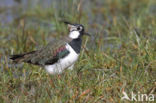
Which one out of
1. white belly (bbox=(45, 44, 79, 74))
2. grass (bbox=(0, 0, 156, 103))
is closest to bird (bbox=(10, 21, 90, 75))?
white belly (bbox=(45, 44, 79, 74))

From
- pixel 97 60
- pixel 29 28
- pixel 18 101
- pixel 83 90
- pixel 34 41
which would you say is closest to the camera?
pixel 18 101

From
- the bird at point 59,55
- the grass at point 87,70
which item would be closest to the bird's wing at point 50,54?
the bird at point 59,55

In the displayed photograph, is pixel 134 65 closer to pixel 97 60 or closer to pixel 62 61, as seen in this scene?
pixel 97 60

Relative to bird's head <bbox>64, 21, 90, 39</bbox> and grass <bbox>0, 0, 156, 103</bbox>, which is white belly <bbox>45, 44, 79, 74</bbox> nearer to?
grass <bbox>0, 0, 156, 103</bbox>

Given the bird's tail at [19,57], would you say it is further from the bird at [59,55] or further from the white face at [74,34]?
the white face at [74,34]

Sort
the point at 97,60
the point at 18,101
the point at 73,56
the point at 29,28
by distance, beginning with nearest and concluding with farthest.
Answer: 1. the point at 18,101
2. the point at 73,56
3. the point at 97,60
4. the point at 29,28

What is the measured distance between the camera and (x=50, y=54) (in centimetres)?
592

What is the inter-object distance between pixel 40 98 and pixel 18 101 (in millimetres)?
244

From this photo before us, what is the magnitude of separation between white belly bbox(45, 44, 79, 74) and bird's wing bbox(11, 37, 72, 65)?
0.07 m

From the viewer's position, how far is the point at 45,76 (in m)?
5.83

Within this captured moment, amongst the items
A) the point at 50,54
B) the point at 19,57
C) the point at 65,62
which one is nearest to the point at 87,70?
the point at 65,62

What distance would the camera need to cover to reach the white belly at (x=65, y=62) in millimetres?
5680

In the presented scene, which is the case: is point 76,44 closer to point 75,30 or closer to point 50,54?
point 75,30

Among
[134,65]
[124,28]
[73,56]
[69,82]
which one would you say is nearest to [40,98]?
[69,82]
